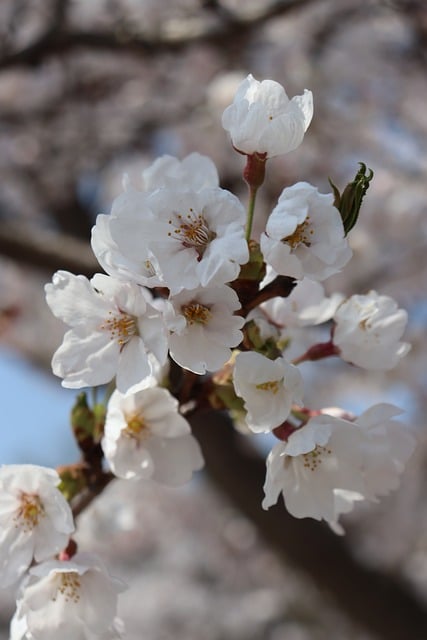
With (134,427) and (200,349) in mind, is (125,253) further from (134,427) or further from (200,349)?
(134,427)

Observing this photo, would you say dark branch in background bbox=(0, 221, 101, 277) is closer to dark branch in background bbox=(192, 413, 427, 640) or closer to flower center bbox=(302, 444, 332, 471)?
dark branch in background bbox=(192, 413, 427, 640)

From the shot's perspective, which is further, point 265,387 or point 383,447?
point 383,447

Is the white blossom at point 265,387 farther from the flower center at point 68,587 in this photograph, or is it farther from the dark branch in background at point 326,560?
the dark branch in background at point 326,560

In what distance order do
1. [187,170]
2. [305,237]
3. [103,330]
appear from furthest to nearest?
[187,170], [103,330], [305,237]

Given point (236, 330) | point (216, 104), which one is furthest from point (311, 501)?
point (216, 104)

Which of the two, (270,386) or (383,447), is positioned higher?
(270,386)

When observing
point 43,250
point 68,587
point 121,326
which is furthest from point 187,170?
point 43,250
